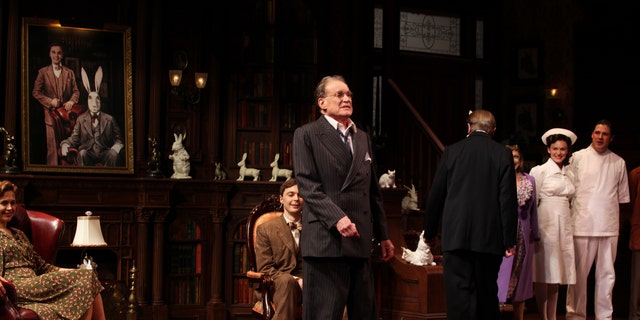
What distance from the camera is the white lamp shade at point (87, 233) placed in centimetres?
720

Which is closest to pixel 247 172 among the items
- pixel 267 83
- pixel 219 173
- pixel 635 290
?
pixel 219 173

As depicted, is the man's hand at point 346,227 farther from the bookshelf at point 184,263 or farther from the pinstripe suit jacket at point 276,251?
the bookshelf at point 184,263

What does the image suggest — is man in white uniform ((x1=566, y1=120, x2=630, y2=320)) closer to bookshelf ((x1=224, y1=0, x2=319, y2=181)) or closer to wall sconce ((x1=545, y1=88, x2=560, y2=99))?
bookshelf ((x1=224, y1=0, x2=319, y2=181))

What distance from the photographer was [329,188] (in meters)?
4.59

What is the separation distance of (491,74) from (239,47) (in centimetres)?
346

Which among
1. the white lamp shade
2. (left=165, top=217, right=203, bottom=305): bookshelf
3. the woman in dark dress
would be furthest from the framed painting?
the woman in dark dress

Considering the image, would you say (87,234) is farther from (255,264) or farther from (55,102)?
(55,102)

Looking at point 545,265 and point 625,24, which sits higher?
point 625,24

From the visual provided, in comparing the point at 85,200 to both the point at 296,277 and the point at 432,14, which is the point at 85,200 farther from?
the point at 432,14

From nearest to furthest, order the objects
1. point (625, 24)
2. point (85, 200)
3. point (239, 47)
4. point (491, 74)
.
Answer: point (85, 200) → point (239, 47) → point (625, 24) → point (491, 74)

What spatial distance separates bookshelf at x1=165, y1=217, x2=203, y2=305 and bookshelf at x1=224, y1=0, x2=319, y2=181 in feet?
2.30

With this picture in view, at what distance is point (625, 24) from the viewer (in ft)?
35.2

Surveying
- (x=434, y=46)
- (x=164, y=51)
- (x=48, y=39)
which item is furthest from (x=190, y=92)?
(x=434, y=46)

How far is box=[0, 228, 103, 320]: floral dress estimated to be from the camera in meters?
6.13
